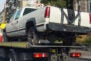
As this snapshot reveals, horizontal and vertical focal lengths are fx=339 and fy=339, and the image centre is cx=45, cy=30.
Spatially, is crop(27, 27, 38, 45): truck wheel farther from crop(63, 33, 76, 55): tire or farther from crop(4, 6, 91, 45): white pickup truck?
crop(63, 33, 76, 55): tire

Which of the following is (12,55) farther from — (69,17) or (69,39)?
(69,17)

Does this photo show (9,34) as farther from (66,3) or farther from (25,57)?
(66,3)

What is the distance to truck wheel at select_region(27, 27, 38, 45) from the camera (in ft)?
38.9

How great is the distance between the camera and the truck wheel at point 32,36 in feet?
38.9

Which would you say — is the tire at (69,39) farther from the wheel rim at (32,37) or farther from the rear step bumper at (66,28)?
the wheel rim at (32,37)

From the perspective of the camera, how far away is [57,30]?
11.5m

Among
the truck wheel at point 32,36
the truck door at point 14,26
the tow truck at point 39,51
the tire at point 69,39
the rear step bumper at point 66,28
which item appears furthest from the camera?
the truck door at point 14,26

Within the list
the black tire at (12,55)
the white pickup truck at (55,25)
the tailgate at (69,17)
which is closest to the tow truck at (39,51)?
the black tire at (12,55)

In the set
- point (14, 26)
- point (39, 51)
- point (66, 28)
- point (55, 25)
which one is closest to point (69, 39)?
point (66, 28)

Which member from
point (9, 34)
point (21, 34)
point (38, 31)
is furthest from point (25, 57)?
point (9, 34)

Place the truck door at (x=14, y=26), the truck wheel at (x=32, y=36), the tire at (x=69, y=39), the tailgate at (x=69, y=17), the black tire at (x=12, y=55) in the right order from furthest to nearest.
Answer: the truck door at (x=14, y=26) → the tire at (x=69, y=39) → the black tire at (x=12, y=55) → the truck wheel at (x=32, y=36) → the tailgate at (x=69, y=17)

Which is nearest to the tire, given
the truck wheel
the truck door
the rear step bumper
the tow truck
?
the tow truck

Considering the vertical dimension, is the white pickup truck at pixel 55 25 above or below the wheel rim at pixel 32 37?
above

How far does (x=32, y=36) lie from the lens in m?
12.5
